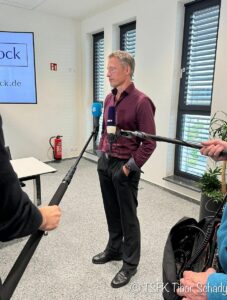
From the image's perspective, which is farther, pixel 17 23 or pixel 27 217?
→ pixel 17 23

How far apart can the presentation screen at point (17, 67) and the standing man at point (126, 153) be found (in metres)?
2.53

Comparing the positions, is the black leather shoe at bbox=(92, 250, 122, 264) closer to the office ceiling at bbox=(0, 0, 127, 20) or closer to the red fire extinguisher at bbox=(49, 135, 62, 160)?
the red fire extinguisher at bbox=(49, 135, 62, 160)

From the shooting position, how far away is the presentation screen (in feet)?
12.0

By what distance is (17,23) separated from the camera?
4.23m

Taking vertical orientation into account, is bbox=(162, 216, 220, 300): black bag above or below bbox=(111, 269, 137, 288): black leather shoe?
above

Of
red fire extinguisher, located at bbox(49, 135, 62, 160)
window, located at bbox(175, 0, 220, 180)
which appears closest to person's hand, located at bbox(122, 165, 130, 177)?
window, located at bbox(175, 0, 220, 180)

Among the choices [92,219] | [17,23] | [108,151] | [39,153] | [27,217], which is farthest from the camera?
[39,153]

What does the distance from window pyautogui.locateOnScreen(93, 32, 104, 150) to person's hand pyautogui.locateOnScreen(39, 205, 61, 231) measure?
3923 mm

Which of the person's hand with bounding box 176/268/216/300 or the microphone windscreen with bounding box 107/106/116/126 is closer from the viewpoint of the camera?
the person's hand with bounding box 176/268/216/300

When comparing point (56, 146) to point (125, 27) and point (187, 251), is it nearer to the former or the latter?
point (125, 27)

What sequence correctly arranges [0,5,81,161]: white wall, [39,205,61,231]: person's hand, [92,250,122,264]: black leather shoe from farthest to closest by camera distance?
1. [0,5,81,161]: white wall
2. [92,250,122,264]: black leather shoe
3. [39,205,61,231]: person's hand

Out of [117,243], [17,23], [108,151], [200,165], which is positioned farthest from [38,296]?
[17,23]

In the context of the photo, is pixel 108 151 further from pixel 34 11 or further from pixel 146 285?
pixel 34 11

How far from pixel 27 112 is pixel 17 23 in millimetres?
1541
